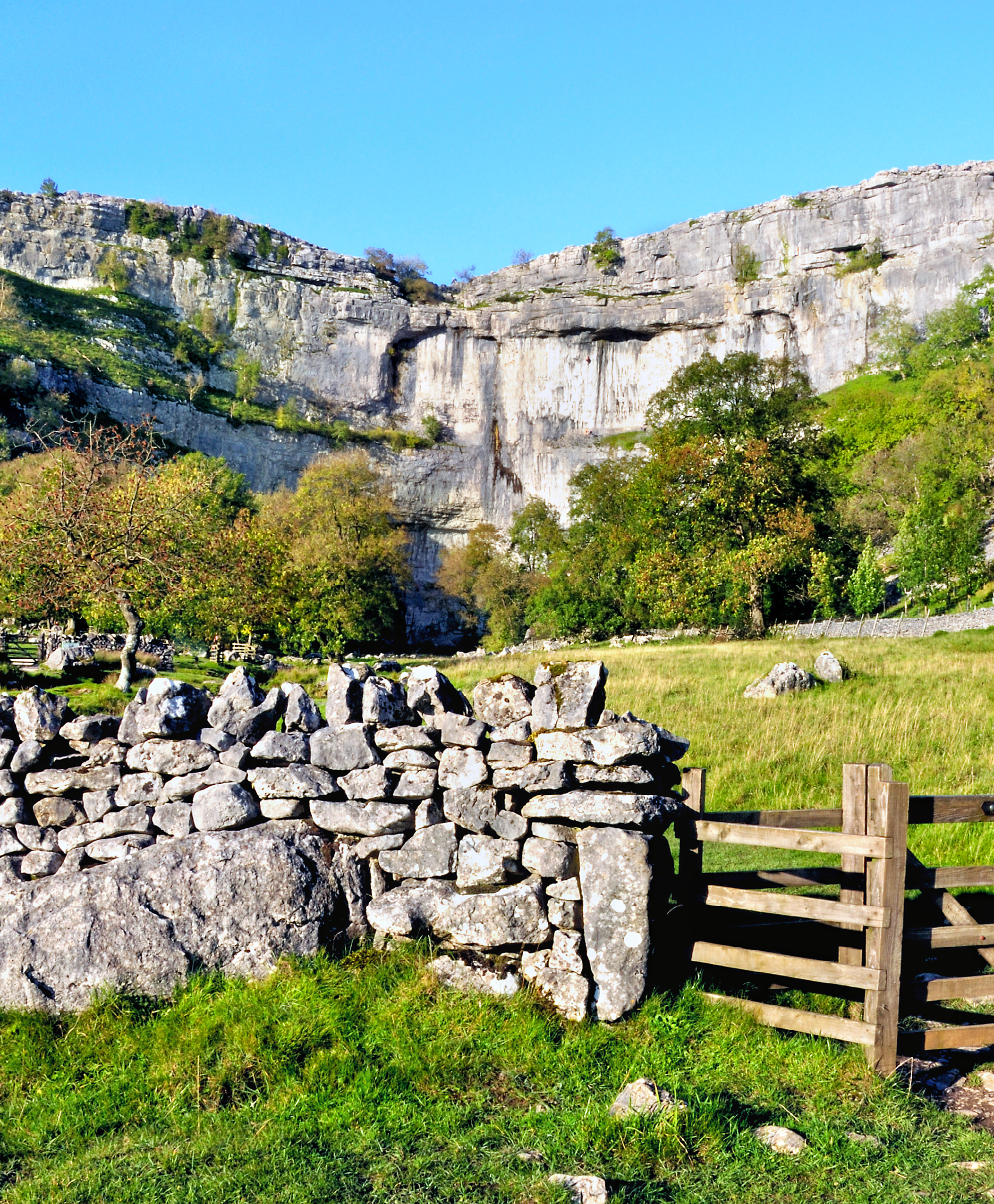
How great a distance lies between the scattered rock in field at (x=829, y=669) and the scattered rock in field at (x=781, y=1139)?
14796mm

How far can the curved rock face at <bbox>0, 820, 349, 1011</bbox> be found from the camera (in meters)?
5.93

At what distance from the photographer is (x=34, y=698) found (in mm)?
7258

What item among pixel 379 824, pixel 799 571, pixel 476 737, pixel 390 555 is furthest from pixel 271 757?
pixel 390 555

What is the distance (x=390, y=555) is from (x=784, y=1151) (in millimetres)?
58214

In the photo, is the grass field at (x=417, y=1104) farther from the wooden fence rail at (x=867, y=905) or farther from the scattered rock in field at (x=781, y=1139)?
the wooden fence rail at (x=867, y=905)

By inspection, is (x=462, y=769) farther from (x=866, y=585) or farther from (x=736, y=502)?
(x=866, y=585)

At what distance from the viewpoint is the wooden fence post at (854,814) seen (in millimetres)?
5637

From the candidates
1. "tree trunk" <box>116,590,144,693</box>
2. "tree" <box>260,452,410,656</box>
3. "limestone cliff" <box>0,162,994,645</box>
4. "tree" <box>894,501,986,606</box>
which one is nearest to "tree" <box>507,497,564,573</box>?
"limestone cliff" <box>0,162,994,645</box>

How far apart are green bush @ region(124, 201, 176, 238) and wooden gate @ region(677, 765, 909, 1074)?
107 metres

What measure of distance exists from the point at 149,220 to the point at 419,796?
107m

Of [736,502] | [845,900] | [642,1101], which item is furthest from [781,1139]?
[736,502]

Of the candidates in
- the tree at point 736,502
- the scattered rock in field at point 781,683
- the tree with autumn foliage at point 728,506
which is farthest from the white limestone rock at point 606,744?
the tree with autumn foliage at point 728,506

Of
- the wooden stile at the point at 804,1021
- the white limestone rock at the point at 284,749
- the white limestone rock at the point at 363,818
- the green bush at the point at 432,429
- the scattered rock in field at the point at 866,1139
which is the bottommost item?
the scattered rock in field at the point at 866,1139

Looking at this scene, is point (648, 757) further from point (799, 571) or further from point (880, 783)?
point (799, 571)
